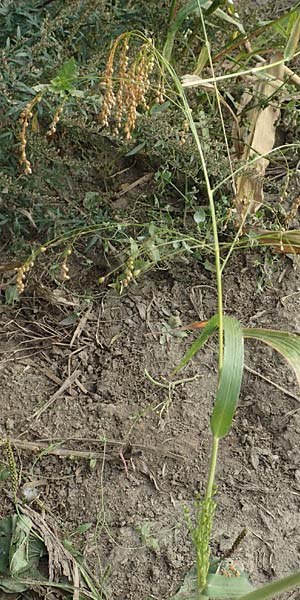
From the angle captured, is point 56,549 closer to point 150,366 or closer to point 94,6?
point 150,366

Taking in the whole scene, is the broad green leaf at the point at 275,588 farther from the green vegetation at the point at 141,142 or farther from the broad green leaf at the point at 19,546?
→ the green vegetation at the point at 141,142

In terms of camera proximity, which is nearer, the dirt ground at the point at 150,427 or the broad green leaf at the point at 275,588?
the broad green leaf at the point at 275,588

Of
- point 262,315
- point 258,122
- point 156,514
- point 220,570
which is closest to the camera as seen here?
point 220,570

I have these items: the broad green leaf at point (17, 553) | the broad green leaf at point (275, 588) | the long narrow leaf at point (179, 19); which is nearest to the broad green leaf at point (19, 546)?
the broad green leaf at point (17, 553)

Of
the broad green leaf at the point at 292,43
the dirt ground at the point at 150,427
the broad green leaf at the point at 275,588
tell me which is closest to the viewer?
the broad green leaf at the point at 275,588

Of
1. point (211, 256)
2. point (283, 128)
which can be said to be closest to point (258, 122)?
point (283, 128)

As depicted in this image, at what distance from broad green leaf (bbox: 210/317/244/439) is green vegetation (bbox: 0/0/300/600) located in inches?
14.7

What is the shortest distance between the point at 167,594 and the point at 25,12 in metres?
1.33

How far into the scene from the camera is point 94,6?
166 cm

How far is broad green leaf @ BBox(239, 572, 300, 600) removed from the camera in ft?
3.11

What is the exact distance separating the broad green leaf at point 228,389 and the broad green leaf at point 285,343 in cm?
9

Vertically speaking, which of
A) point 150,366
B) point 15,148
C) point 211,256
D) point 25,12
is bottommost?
point 150,366

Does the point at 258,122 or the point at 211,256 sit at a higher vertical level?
the point at 258,122

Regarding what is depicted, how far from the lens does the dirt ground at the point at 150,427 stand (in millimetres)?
1442
